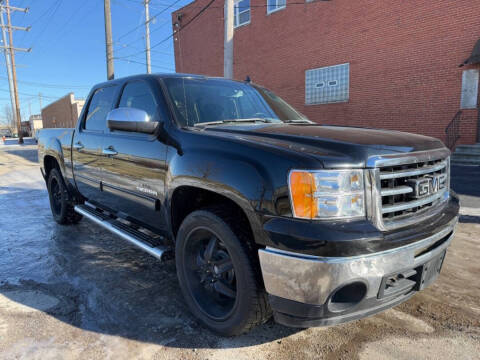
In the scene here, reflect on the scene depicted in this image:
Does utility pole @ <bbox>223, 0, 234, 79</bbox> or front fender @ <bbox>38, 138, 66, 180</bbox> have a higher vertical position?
utility pole @ <bbox>223, 0, 234, 79</bbox>

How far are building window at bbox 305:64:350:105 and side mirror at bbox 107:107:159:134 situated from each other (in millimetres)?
12564

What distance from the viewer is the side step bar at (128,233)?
275 centimetres

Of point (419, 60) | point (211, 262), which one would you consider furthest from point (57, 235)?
point (419, 60)

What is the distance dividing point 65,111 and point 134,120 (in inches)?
1525

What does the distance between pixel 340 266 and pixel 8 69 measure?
45.9 meters

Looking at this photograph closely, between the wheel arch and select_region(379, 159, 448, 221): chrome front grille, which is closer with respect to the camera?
select_region(379, 159, 448, 221): chrome front grille

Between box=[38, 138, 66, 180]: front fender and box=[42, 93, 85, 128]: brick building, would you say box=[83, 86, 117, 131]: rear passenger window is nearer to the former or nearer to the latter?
box=[38, 138, 66, 180]: front fender

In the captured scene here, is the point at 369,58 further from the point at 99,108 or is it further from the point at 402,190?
the point at 402,190

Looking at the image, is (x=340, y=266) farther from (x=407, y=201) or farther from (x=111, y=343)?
(x=111, y=343)

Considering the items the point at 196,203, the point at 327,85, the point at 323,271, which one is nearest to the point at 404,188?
the point at 323,271

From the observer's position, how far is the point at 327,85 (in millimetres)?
14531

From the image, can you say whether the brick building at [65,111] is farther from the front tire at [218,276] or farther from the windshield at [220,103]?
the front tire at [218,276]

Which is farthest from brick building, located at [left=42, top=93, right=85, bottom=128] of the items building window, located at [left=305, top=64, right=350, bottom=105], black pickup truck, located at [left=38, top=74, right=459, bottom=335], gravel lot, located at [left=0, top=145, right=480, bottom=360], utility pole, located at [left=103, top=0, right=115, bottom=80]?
black pickup truck, located at [left=38, top=74, right=459, bottom=335]

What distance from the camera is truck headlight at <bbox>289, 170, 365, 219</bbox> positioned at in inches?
70.6
